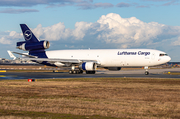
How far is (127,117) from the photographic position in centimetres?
1141

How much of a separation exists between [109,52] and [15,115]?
41.3 meters

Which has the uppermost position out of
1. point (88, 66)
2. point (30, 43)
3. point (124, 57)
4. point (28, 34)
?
point (28, 34)

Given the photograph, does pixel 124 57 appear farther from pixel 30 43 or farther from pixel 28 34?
pixel 28 34

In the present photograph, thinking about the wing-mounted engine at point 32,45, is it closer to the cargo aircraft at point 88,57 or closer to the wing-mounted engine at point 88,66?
the cargo aircraft at point 88,57

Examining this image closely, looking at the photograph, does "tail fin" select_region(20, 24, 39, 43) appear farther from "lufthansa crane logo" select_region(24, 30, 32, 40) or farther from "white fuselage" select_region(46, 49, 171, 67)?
"white fuselage" select_region(46, 49, 171, 67)

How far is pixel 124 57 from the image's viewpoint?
49.9 m

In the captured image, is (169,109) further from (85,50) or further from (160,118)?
(85,50)

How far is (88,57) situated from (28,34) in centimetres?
1608

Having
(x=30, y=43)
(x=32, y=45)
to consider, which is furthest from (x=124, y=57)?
(x=30, y=43)

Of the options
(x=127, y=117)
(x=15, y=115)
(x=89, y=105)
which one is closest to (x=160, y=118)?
(x=127, y=117)

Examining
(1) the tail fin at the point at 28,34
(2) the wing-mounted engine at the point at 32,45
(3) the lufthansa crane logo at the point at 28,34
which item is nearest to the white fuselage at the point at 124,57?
(2) the wing-mounted engine at the point at 32,45

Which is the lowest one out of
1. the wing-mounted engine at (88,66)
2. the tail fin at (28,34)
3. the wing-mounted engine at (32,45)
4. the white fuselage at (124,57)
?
the wing-mounted engine at (88,66)

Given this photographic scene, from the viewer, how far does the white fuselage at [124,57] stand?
4847 cm

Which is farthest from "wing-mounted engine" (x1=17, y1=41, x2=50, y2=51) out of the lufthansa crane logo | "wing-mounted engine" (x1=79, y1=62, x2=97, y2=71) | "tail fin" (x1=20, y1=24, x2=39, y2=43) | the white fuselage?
"wing-mounted engine" (x1=79, y1=62, x2=97, y2=71)
